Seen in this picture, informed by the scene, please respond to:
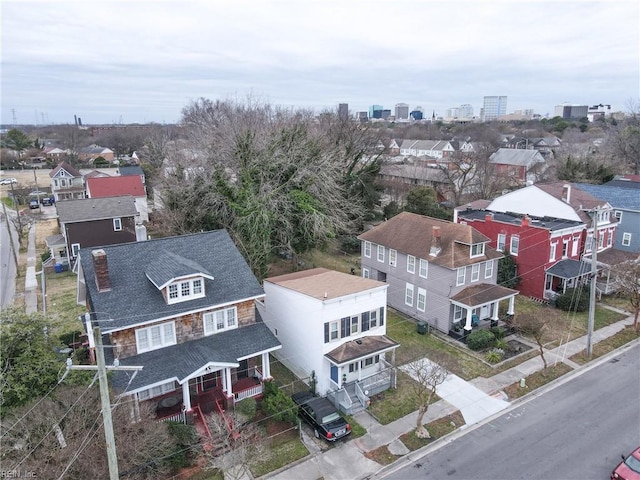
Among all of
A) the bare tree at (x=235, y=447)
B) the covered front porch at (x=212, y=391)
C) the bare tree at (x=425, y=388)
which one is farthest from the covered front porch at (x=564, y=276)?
the bare tree at (x=235, y=447)

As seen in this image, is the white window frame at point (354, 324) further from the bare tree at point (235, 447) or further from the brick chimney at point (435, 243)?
the brick chimney at point (435, 243)

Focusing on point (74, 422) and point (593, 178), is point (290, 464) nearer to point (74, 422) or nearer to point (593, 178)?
point (74, 422)

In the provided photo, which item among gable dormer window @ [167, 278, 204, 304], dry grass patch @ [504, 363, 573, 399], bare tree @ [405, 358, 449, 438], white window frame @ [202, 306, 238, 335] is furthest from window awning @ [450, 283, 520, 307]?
gable dormer window @ [167, 278, 204, 304]

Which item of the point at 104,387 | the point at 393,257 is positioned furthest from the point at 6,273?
the point at 104,387

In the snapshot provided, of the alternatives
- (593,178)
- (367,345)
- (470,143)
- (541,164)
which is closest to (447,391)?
(367,345)

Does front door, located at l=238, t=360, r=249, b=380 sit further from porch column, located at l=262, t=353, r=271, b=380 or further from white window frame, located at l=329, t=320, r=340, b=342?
white window frame, located at l=329, t=320, r=340, b=342

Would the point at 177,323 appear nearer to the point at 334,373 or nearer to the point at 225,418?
the point at 225,418
